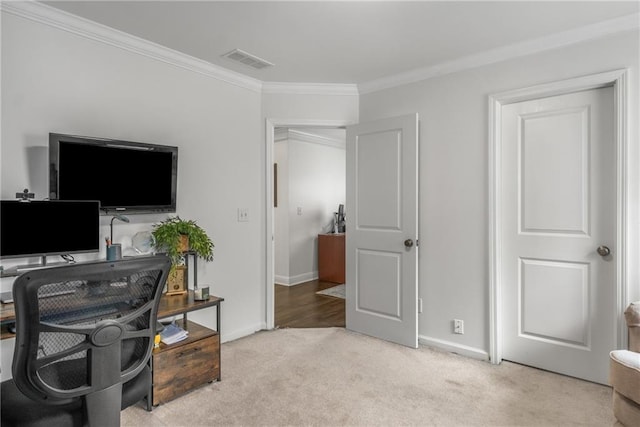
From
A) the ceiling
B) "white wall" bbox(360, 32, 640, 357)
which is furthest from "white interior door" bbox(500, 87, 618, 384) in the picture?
the ceiling

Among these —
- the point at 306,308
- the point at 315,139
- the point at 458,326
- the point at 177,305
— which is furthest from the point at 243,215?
the point at 315,139

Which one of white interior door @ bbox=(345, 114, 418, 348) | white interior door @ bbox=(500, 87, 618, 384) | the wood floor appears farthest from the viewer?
the wood floor

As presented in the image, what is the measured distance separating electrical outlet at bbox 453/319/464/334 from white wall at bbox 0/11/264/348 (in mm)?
1729

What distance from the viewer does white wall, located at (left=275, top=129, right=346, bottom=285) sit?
224 inches

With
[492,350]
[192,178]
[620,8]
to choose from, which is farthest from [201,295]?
[620,8]

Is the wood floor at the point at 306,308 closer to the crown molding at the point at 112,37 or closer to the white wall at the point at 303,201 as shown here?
the white wall at the point at 303,201

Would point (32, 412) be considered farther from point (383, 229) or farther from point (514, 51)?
point (514, 51)

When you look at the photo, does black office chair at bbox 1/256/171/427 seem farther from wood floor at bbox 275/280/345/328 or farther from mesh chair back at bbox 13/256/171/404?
wood floor at bbox 275/280/345/328

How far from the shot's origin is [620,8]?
2.23 meters

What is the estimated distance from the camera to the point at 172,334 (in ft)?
7.83

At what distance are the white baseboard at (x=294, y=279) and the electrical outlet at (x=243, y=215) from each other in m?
2.38

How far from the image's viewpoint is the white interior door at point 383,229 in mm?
3180

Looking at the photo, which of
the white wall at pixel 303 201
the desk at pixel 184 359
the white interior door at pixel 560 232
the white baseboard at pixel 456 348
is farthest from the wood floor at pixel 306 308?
the white interior door at pixel 560 232

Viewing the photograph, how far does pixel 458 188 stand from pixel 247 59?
195cm
